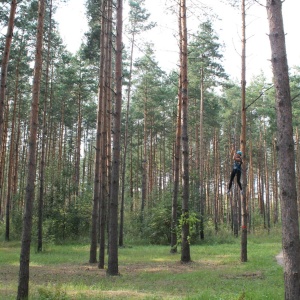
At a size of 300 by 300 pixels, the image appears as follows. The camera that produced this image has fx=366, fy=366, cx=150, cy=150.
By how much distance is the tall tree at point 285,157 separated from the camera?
16.9 feet

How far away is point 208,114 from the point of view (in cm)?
2995

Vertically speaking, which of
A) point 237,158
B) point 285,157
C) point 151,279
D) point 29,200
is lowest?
point 151,279

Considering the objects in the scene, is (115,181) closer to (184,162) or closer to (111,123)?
(184,162)

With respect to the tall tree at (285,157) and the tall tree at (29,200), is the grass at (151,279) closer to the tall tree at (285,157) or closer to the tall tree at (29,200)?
the tall tree at (29,200)

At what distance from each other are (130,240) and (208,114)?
1184 centimetres

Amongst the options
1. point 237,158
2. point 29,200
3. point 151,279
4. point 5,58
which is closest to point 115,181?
point 151,279

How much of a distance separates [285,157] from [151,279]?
22.9 ft

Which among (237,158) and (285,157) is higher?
(237,158)

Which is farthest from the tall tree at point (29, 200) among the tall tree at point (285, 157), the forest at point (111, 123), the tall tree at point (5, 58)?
the tall tree at point (285, 157)

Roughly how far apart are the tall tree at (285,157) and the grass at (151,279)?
161 cm

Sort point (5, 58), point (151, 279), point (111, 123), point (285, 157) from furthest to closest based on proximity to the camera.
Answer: point (111, 123)
point (5, 58)
point (151, 279)
point (285, 157)

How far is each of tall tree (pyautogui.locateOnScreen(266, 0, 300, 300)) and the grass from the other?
161 centimetres

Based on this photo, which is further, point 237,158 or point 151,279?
point 237,158

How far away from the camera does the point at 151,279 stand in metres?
10.9
